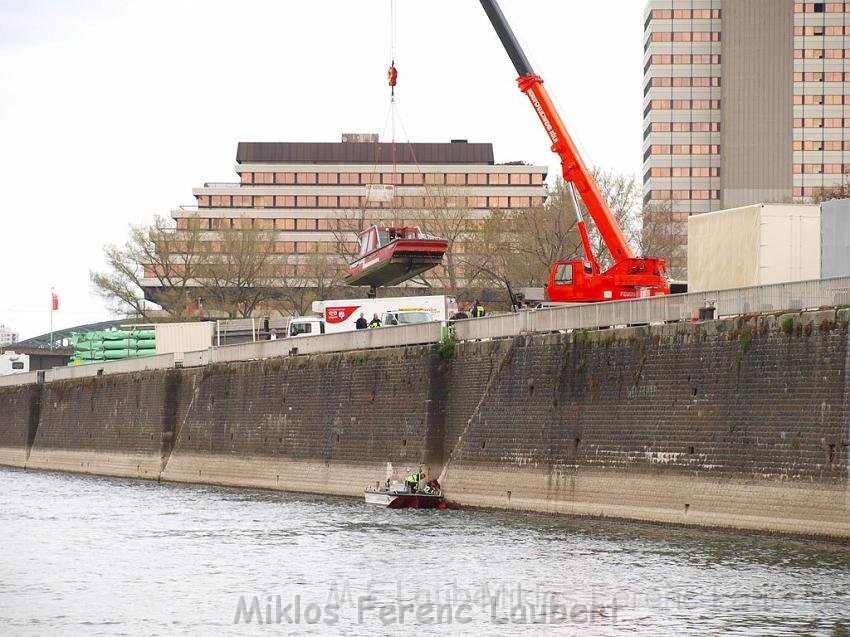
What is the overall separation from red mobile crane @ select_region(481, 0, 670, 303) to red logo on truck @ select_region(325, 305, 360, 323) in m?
13.6

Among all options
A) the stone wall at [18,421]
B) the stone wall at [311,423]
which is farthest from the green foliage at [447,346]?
the stone wall at [18,421]

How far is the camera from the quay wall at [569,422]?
32562mm

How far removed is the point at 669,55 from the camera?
Answer: 149m

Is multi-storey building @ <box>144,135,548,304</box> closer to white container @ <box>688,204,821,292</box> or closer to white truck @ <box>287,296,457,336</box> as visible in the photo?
white truck @ <box>287,296,457,336</box>

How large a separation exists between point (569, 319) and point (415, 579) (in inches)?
532

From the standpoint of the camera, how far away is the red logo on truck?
6719cm

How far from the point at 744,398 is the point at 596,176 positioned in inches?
2337

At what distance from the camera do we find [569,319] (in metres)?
42.7

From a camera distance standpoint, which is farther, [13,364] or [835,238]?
[13,364]

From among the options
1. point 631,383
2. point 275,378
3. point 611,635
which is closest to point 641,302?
point 631,383

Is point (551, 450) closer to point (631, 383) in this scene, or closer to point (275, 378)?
point (631, 383)

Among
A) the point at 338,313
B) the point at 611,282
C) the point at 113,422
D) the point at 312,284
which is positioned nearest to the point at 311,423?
the point at 338,313

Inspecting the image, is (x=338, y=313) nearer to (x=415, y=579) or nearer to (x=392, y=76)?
(x=392, y=76)

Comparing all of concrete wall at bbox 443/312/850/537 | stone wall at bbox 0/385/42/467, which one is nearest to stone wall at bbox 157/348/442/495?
concrete wall at bbox 443/312/850/537
